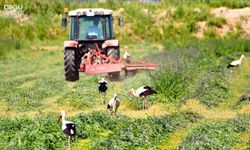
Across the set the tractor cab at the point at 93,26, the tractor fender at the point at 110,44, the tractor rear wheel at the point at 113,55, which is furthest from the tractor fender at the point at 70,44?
the tractor rear wheel at the point at 113,55

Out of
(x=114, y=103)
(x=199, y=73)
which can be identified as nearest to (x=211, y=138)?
(x=114, y=103)

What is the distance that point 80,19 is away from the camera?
846 inches

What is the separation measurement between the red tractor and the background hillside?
21.8 inches

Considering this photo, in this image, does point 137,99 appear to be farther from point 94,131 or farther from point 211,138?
point 211,138

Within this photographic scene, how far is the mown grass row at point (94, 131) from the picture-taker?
9.98 m

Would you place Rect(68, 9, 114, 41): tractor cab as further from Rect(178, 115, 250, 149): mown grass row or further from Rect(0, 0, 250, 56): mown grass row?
Rect(0, 0, 250, 56): mown grass row

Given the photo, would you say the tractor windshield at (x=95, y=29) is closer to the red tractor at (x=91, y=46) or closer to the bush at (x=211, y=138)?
the red tractor at (x=91, y=46)

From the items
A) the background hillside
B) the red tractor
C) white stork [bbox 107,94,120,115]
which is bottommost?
the background hillside

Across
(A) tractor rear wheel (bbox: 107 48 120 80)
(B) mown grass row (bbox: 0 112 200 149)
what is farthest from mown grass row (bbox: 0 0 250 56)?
(B) mown grass row (bbox: 0 112 200 149)

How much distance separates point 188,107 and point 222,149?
460 cm

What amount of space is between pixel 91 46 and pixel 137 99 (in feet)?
20.8

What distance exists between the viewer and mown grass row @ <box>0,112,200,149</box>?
32.8ft

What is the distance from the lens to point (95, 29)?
21375 millimetres

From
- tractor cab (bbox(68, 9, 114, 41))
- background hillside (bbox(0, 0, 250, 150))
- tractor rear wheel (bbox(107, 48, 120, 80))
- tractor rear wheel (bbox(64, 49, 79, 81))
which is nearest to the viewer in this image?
background hillside (bbox(0, 0, 250, 150))
